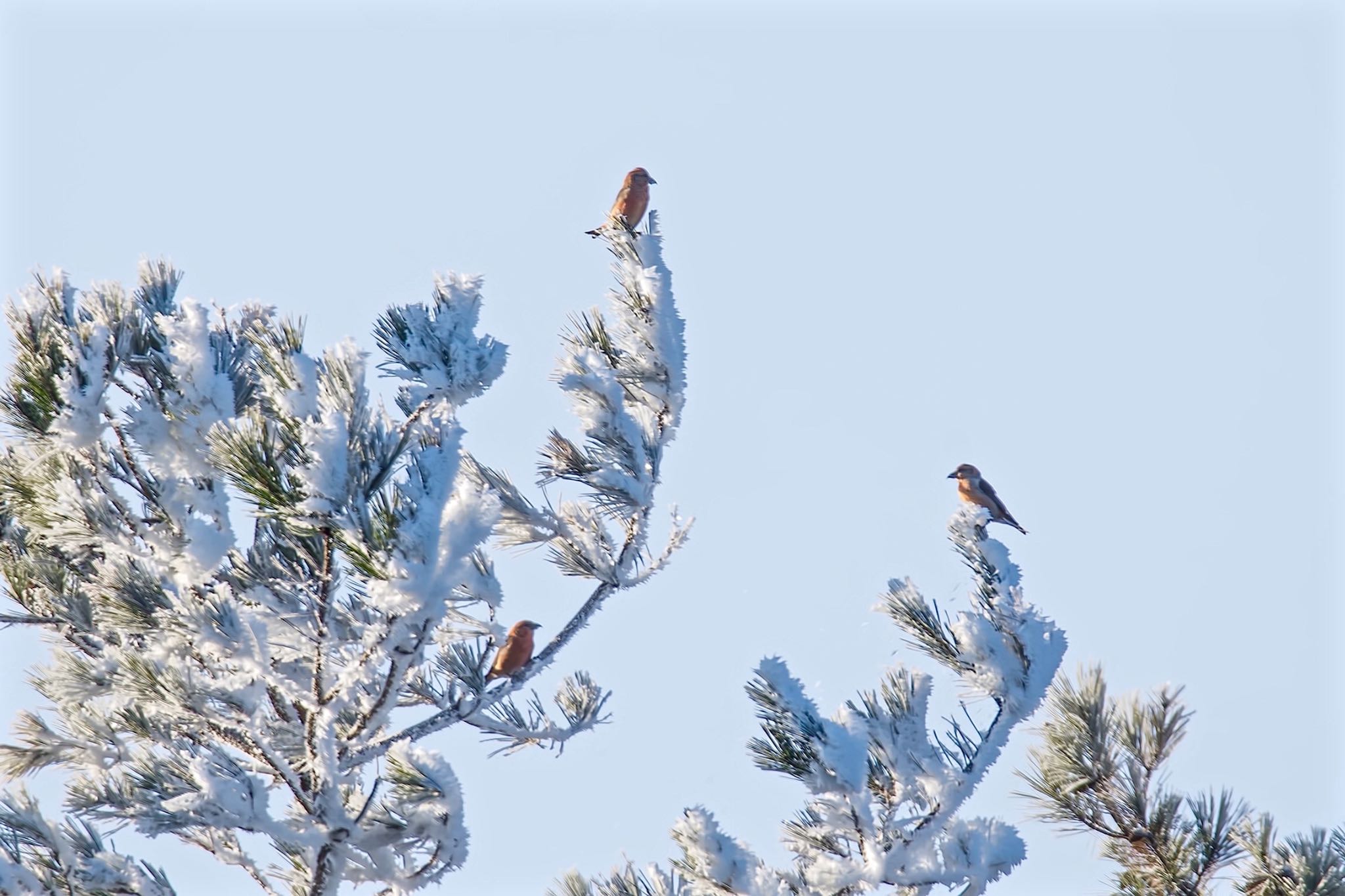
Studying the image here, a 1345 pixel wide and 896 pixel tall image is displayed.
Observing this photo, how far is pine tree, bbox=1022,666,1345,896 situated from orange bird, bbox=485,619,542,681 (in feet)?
6.10

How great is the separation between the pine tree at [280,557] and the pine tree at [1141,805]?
153cm

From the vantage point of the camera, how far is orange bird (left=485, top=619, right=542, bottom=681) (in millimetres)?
5039

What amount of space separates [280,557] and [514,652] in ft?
3.34

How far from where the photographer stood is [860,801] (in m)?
4.00

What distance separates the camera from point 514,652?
513 cm

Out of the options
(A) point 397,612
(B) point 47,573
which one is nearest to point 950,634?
(A) point 397,612

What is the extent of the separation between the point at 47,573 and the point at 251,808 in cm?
153

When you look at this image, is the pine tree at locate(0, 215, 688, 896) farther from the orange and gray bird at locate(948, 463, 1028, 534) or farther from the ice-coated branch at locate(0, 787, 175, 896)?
the orange and gray bird at locate(948, 463, 1028, 534)

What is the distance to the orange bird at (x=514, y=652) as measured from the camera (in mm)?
5039

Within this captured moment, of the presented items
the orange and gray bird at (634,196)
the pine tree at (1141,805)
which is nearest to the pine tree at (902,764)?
the pine tree at (1141,805)

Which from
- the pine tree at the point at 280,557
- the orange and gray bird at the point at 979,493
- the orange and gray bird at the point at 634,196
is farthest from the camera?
the orange and gray bird at the point at 979,493

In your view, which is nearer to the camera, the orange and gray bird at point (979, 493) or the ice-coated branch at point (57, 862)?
the ice-coated branch at point (57, 862)

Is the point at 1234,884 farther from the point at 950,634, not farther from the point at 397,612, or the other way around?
the point at 397,612

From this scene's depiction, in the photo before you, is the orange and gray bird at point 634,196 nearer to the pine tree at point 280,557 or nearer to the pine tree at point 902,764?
the pine tree at point 280,557
